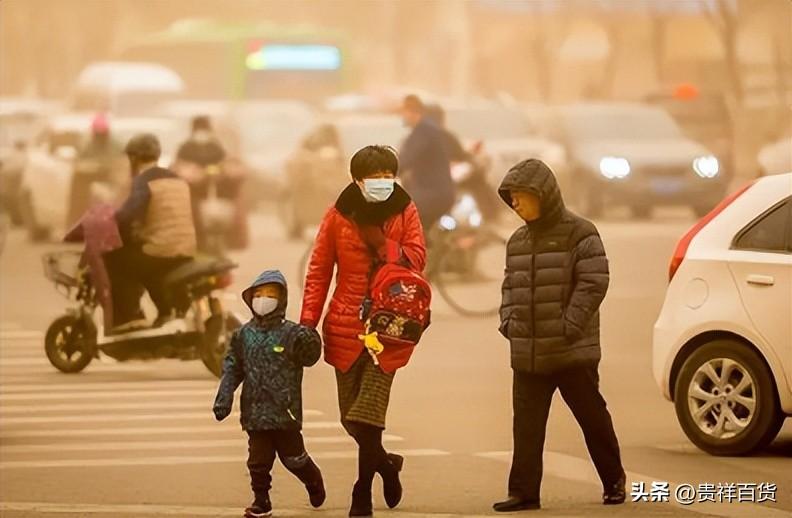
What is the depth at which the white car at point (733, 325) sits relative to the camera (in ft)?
41.9

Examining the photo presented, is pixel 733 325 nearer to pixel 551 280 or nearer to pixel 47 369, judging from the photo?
pixel 551 280

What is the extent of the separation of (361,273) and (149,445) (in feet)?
12.5

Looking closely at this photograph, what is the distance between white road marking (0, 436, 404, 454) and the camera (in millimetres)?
14227

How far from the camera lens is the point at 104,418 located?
1570 cm

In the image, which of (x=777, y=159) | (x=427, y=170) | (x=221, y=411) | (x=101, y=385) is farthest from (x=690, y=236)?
(x=777, y=159)

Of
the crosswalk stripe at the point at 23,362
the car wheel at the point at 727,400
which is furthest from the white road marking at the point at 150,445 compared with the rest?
the crosswalk stripe at the point at 23,362

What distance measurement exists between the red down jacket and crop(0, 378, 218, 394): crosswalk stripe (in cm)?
655

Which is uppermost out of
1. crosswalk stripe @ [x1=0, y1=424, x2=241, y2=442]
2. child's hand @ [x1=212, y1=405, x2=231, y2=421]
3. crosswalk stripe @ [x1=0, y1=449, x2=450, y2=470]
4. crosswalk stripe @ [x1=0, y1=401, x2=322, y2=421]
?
child's hand @ [x1=212, y1=405, x2=231, y2=421]

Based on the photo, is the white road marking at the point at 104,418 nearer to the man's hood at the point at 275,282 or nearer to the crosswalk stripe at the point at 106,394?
the crosswalk stripe at the point at 106,394

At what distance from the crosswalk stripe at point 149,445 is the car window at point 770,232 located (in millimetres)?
2282

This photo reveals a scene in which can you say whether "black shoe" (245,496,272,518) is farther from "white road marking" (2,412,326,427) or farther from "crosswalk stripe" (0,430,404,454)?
"white road marking" (2,412,326,427)

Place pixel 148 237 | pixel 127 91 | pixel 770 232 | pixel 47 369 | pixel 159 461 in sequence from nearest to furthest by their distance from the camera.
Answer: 1. pixel 770 232
2. pixel 159 461
3. pixel 148 237
4. pixel 47 369
5. pixel 127 91

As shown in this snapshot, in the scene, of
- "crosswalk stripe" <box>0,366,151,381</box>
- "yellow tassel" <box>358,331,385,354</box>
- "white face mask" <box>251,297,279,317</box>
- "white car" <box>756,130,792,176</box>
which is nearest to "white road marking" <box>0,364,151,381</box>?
"crosswalk stripe" <box>0,366,151,381</box>

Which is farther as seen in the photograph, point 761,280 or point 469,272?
point 469,272
